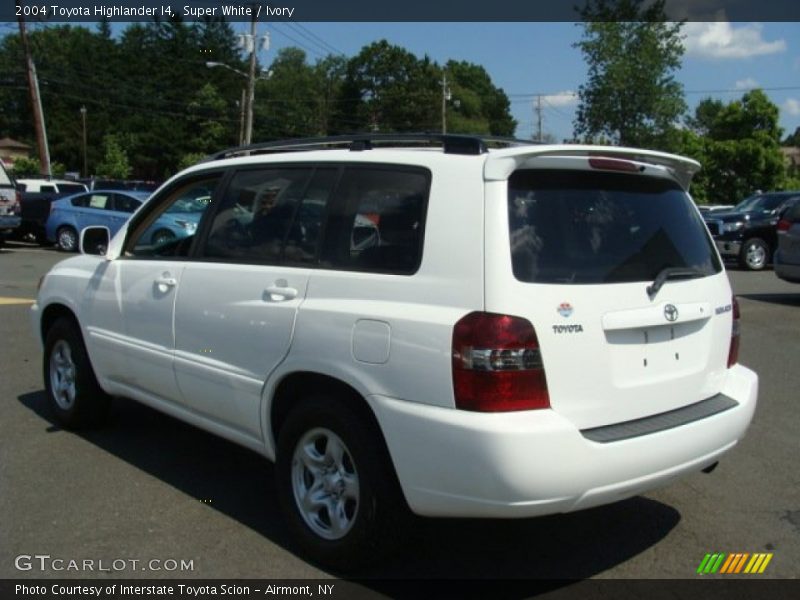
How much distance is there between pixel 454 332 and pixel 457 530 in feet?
4.70

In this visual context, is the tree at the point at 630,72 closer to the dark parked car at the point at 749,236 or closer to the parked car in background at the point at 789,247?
the dark parked car at the point at 749,236

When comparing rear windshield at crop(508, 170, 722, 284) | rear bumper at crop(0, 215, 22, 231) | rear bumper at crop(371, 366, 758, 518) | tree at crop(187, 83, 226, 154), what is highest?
tree at crop(187, 83, 226, 154)

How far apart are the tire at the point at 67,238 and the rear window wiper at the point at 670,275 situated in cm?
1880

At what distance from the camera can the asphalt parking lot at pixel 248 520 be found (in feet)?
12.0

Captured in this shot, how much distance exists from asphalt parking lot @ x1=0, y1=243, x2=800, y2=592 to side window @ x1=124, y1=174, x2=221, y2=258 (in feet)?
4.19

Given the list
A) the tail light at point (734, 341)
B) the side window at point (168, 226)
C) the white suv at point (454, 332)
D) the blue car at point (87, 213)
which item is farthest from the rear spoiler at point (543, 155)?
the blue car at point (87, 213)

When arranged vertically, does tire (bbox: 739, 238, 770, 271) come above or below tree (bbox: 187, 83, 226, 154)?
below

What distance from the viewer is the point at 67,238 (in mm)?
20281

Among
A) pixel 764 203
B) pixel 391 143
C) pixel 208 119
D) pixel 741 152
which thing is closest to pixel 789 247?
pixel 764 203

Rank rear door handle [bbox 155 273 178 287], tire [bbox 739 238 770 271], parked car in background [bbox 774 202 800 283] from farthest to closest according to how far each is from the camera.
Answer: tire [bbox 739 238 770 271]
parked car in background [bbox 774 202 800 283]
rear door handle [bbox 155 273 178 287]

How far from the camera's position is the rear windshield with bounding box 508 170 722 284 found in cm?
324

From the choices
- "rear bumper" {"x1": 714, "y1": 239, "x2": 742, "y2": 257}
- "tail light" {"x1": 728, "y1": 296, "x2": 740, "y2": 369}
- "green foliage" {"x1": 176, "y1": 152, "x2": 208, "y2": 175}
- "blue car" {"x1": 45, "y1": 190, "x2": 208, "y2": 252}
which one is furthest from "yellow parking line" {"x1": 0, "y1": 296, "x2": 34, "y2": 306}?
"green foliage" {"x1": 176, "y1": 152, "x2": 208, "y2": 175}

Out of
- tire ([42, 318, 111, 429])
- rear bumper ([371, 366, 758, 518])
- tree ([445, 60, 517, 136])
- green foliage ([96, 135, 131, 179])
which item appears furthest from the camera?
tree ([445, 60, 517, 136])

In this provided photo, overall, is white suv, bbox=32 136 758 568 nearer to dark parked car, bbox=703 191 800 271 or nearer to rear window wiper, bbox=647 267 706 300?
rear window wiper, bbox=647 267 706 300
